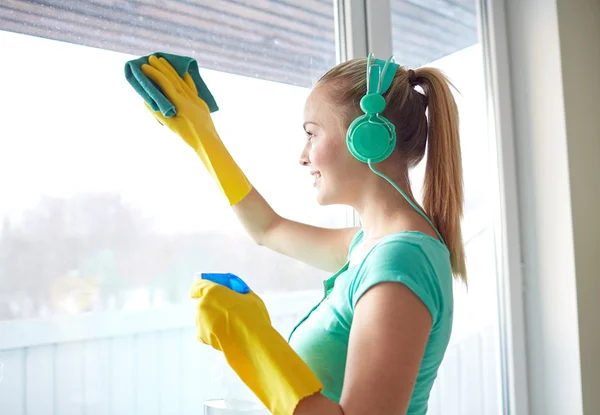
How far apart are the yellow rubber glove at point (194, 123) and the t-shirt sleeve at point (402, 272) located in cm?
35

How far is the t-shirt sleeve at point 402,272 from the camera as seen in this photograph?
873mm

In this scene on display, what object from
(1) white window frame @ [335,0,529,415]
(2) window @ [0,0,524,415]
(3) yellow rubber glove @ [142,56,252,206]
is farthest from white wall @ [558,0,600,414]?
(3) yellow rubber glove @ [142,56,252,206]

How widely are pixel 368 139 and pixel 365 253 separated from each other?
0.22 meters

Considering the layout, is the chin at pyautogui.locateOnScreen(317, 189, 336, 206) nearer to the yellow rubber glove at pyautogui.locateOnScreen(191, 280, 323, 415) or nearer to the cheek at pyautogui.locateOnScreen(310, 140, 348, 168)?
the cheek at pyautogui.locateOnScreen(310, 140, 348, 168)

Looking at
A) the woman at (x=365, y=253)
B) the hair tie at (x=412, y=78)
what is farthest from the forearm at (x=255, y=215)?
the hair tie at (x=412, y=78)

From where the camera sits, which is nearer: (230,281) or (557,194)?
(230,281)

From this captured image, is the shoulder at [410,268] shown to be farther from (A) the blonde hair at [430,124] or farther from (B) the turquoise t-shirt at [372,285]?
(A) the blonde hair at [430,124]

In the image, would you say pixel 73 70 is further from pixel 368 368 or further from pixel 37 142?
pixel 368 368

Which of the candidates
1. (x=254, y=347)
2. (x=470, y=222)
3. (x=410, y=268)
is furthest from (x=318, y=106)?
(x=470, y=222)

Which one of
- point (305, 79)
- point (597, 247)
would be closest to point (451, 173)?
point (305, 79)

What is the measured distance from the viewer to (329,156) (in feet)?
3.47

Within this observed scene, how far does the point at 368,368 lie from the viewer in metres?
0.81

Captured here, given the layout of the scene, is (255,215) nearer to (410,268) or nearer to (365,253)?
(365,253)

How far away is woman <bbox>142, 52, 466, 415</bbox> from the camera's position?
0.82 meters
